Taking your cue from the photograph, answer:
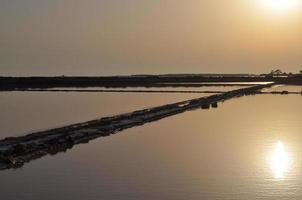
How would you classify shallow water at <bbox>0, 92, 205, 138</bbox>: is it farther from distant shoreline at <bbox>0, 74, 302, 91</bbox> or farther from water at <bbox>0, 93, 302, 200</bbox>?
distant shoreline at <bbox>0, 74, 302, 91</bbox>

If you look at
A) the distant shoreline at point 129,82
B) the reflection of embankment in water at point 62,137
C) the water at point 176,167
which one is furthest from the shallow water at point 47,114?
the distant shoreline at point 129,82

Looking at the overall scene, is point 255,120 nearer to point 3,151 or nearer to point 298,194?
point 3,151

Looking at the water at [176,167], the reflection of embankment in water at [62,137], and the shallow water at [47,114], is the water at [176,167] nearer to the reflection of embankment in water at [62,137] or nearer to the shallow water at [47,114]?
the reflection of embankment in water at [62,137]

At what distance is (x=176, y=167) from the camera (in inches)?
472

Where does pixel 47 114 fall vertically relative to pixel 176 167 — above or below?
above

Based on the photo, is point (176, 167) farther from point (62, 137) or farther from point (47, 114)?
point (47, 114)

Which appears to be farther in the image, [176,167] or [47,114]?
[47,114]

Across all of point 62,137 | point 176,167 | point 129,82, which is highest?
point 129,82

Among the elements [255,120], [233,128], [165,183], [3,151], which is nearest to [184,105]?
[255,120]

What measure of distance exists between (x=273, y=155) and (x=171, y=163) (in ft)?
7.59

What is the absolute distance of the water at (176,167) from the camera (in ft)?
32.1

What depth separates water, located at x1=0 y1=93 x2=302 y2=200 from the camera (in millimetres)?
9797

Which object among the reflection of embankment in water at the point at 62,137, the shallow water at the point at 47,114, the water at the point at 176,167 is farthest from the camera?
the shallow water at the point at 47,114

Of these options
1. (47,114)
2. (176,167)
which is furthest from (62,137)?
(47,114)
